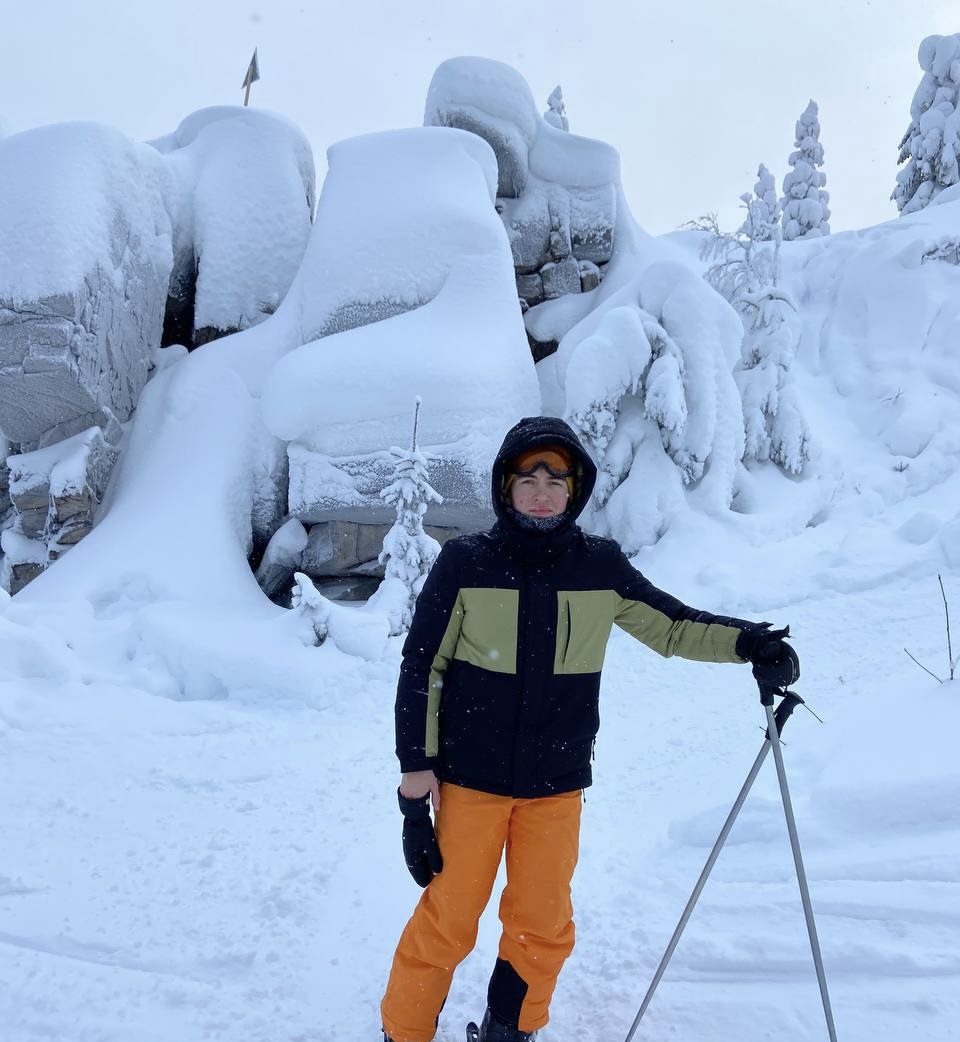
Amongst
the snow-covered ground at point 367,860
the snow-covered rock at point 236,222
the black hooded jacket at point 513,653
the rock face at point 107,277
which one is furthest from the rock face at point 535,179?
the black hooded jacket at point 513,653

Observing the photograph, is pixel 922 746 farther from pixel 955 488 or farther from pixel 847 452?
pixel 847 452

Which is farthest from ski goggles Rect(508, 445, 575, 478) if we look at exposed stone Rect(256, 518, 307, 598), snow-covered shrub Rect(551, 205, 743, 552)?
exposed stone Rect(256, 518, 307, 598)

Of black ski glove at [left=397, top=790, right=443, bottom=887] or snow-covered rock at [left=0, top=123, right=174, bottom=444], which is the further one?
snow-covered rock at [left=0, top=123, right=174, bottom=444]

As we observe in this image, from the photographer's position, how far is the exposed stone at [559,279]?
49.3 feet

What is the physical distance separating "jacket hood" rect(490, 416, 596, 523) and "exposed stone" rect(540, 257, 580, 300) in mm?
13370

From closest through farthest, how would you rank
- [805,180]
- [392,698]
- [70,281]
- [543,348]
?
[392,698], [70,281], [543,348], [805,180]

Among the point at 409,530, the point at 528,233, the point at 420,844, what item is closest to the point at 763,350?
the point at 528,233

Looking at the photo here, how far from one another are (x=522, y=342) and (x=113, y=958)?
9021 mm

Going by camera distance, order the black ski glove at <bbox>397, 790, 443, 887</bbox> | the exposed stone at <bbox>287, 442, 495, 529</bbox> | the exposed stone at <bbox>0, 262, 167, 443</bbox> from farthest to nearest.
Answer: the exposed stone at <bbox>0, 262, 167, 443</bbox>, the exposed stone at <bbox>287, 442, 495, 529</bbox>, the black ski glove at <bbox>397, 790, 443, 887</bbox>

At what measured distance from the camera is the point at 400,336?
9.72 m

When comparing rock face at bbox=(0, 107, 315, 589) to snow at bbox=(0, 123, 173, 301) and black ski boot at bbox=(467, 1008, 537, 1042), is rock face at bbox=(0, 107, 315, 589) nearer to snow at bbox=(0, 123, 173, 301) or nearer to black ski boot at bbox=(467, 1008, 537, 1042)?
snow at bbox=(0, 123, 173, 301)

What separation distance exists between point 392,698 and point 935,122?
3022 centimetres

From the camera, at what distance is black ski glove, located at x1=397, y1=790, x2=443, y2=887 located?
227 cm

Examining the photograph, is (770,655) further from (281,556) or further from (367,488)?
(281,556)
